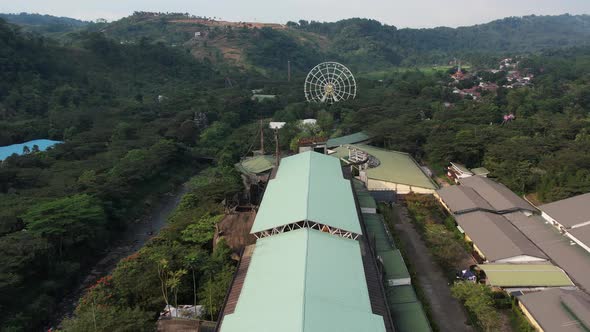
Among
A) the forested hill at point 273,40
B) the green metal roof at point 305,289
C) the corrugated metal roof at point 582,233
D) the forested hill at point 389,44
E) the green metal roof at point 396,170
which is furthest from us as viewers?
the forested hill at point 389,44

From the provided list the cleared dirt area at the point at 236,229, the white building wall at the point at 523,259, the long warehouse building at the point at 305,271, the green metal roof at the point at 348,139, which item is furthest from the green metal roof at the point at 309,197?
the green metal roof at the point at 348,139

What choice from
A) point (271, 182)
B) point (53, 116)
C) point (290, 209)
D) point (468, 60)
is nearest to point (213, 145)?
point (53, 116)

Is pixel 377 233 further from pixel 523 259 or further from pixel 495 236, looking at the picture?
pixel 523 259

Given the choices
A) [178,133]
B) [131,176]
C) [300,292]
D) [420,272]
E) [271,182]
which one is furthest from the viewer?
[178,133]

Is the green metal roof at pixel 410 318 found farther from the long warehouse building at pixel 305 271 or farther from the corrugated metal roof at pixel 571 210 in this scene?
the corrugated metal roof at pixel 571 210

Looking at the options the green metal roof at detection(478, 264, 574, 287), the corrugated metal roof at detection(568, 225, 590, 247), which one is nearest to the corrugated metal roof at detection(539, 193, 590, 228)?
the corrugated metal roof at detection(568, 225, 590, 247)

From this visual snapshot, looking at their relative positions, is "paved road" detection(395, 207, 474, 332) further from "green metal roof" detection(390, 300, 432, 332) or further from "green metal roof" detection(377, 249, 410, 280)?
"green metal roof" detection(377, 249, 410, 280)

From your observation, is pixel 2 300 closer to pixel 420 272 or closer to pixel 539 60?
pixel 420 272
